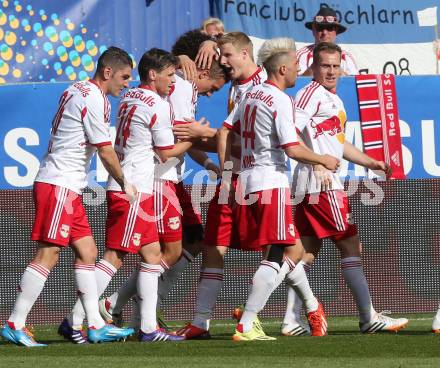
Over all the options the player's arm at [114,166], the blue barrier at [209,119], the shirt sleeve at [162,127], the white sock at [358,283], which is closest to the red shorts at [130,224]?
the player's arm at [114,166]

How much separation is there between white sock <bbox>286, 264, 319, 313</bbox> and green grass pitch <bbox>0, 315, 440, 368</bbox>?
329 mm

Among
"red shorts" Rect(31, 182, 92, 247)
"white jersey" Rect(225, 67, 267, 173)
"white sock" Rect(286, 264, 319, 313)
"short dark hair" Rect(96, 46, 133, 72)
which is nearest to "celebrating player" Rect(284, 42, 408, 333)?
"white sock" Rect(286, 264, 319, 313)

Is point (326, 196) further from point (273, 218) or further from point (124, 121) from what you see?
point (124, 121)

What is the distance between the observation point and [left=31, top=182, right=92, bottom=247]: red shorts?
29.9ft

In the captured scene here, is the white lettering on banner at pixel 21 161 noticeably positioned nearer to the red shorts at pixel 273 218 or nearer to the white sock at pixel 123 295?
the white sock at pixel 123 295

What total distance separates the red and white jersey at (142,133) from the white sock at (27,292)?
0.86 meters

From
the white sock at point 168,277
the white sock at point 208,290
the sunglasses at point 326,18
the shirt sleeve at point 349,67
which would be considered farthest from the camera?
the sunglasses at point 326,18

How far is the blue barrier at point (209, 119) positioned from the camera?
38.0ft

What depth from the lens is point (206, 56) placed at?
33.7 feet

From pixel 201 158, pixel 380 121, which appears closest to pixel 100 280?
pixel 201 158

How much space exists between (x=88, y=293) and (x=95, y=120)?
1245mm

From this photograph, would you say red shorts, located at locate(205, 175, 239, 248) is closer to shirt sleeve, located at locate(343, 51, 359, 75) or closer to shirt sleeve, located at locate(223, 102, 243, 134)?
shirt sleeve, located at locate(223, 102, 243, 134)

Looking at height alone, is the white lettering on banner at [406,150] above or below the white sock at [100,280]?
above

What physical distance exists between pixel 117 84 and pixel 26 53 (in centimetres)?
509
